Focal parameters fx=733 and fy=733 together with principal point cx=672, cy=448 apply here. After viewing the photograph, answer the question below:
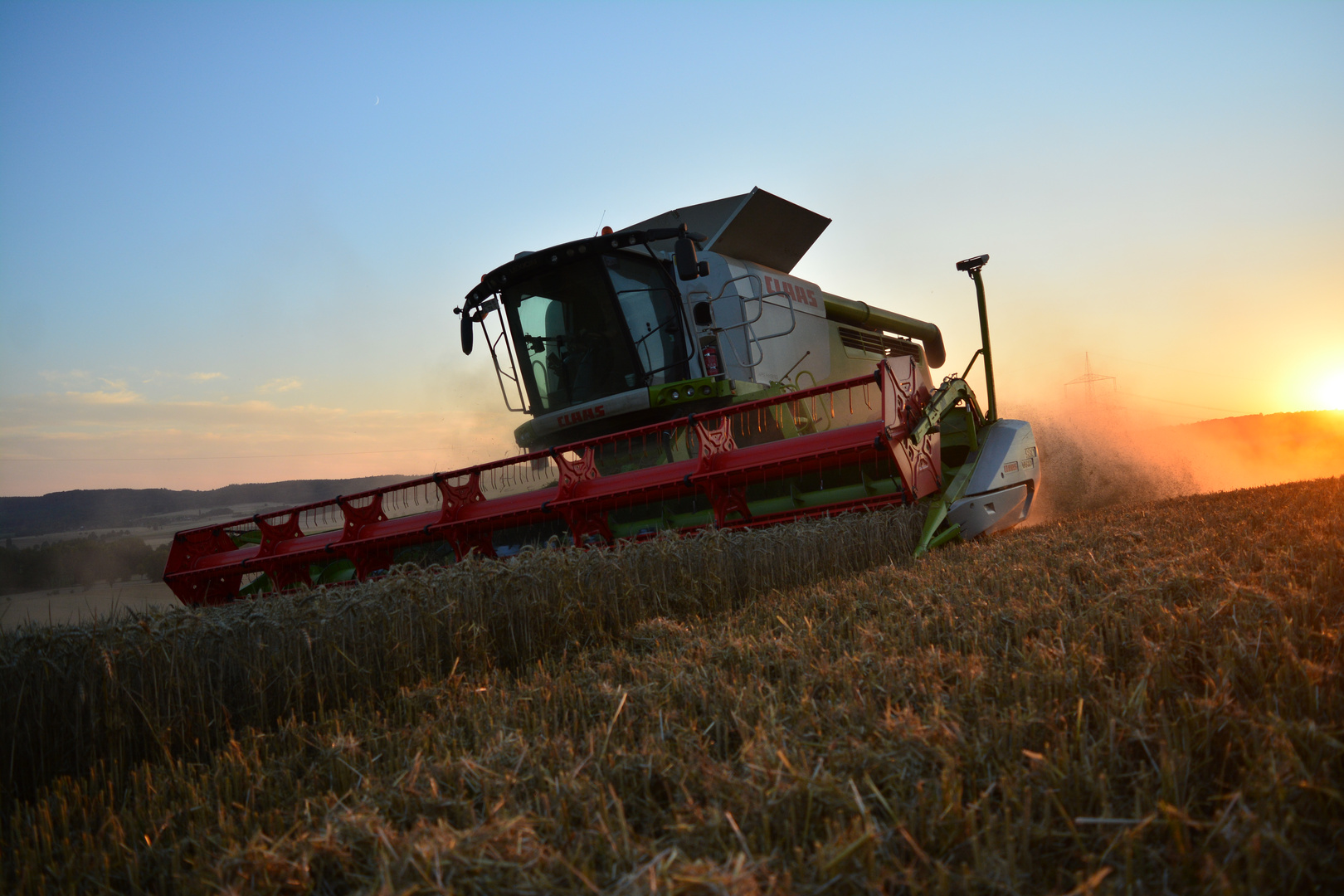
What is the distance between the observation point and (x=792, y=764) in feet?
4.66

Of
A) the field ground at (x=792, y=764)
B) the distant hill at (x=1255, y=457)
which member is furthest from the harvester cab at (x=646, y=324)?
the distant hill at (x=1255, y=457)

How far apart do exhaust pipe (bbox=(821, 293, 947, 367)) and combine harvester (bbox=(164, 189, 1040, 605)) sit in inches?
19.6

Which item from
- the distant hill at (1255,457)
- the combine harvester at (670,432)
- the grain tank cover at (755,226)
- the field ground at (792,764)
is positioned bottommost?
the distant hill at (1255,457)

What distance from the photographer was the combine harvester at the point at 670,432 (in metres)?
4.97

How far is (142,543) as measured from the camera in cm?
1211

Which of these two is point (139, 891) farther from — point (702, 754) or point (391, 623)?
point (391, 623)

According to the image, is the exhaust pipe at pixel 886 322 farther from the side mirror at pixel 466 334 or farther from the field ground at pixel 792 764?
the field ground at pixel 792 764

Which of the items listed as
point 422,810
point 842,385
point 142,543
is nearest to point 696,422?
point 842,385

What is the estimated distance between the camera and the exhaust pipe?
8648 mm

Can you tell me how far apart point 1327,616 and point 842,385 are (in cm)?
280

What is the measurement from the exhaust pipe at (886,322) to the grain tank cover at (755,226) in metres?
0.73

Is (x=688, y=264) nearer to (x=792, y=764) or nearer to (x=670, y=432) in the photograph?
(x=670, y=432)

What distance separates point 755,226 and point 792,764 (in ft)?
22.7

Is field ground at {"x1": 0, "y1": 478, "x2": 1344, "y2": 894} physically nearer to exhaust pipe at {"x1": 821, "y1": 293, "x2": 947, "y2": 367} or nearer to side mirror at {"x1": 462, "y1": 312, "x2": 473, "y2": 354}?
side mirror at {"x1": 462, "y1": 312, "x2": 473, "y2": 354}
